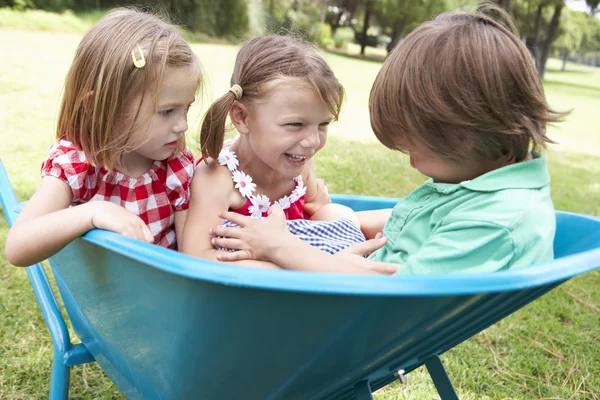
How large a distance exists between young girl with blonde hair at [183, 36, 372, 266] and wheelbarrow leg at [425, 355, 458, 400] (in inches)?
15.9

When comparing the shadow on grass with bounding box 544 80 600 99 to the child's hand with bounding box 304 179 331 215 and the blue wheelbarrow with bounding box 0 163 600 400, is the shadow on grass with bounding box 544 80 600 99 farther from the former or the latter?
the blue wheelbarrow with bounding box 0 163 600 400

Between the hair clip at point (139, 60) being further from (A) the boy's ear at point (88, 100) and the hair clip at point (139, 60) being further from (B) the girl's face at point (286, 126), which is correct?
(B) the girl's face at point (286, 126)

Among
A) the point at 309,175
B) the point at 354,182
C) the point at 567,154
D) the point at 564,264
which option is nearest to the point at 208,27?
the point at 567,154

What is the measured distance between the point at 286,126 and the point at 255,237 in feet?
1.46

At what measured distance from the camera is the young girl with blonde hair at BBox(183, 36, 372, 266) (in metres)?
1.75

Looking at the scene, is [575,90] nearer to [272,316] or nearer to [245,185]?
[245,185]

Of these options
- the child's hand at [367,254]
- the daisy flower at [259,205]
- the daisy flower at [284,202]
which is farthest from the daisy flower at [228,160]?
the child's hand at [367,254]

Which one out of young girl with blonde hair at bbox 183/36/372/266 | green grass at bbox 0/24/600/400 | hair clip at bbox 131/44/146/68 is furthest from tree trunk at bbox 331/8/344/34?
hair clip at bbox 131/44/146/68

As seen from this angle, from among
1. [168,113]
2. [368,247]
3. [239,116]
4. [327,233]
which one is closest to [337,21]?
[239,116]

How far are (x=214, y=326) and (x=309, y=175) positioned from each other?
1219 millimetres

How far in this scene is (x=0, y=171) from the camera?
6.25 ft

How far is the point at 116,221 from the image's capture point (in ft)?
4.13

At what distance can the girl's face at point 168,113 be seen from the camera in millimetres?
1578

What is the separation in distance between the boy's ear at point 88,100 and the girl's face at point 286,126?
449 millimetres
